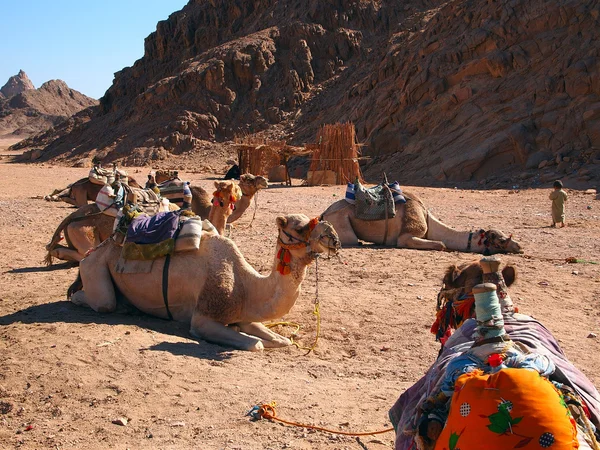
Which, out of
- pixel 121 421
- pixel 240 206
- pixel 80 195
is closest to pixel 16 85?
pixel 80 195

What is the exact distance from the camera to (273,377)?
5539 millimetres

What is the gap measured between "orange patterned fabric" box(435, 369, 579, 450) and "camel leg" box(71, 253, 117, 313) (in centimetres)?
502

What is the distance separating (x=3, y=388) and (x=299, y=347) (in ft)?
8.55

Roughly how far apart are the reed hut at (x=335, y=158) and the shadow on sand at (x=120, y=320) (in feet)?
66.0

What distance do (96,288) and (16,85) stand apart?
176m

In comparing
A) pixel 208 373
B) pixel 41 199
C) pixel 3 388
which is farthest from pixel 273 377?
pixel 41 199

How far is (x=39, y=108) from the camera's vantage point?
11831cm

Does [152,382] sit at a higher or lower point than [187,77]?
lower

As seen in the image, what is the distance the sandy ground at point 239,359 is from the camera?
14.9 feet

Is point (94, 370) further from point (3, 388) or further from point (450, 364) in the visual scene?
point (450, 364)

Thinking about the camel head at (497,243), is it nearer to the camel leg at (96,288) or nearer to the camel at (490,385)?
the camel leg at (96,288)

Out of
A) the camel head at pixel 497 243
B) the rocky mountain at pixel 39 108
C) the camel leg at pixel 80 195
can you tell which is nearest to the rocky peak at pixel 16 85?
the rocky mountain at pixel 39 108

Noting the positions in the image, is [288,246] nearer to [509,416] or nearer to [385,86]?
[509,416]

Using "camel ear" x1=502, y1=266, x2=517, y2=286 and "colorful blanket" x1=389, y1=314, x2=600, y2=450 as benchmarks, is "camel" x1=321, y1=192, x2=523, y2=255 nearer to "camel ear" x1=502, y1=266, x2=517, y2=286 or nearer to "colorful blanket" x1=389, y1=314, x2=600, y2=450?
"camel ear" x1=502, y1=266, x2=517, y2=286
